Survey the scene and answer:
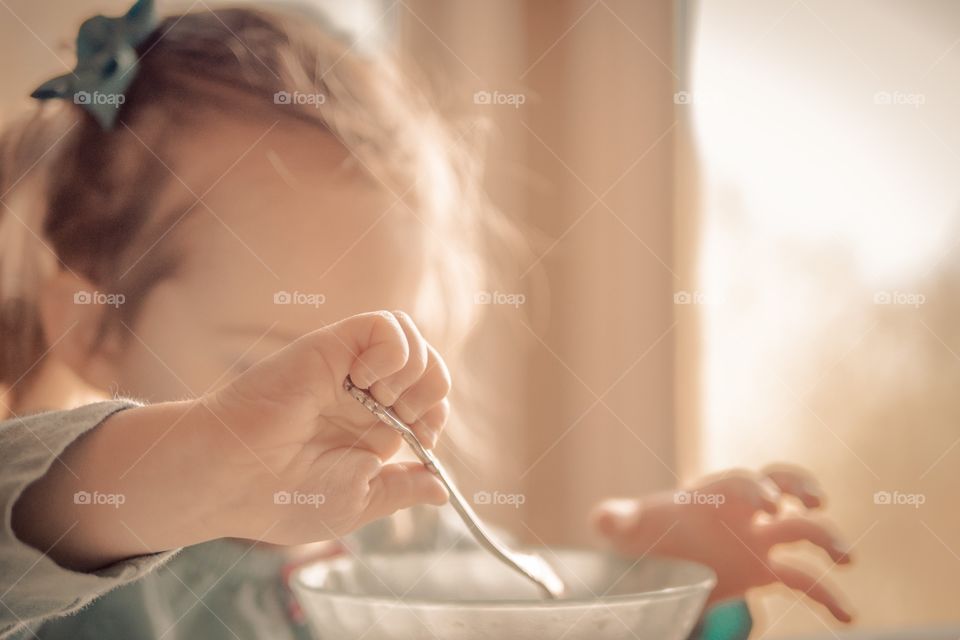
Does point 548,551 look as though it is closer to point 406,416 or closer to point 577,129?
point 406,416

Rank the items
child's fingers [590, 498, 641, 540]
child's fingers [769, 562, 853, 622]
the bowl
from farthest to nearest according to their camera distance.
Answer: child's fingers [590, 498, 641, 540] → child's fingers [769, 562, 853, 622] → the bowl

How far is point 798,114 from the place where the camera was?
73 cm

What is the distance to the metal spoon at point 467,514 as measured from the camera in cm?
37

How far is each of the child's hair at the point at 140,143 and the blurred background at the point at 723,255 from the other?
0.05 metres

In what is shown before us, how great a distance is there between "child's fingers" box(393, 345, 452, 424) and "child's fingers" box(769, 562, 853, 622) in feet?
1.06

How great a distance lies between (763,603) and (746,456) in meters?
0.13

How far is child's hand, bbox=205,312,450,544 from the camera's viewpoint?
352 millimetres

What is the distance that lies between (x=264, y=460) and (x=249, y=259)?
292 millimetres

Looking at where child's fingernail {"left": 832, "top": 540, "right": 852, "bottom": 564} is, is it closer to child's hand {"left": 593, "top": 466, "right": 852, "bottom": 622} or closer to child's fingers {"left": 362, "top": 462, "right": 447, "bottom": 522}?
child's hand {"left": 593, "top": 466, "right": 852, "bottom": 622}

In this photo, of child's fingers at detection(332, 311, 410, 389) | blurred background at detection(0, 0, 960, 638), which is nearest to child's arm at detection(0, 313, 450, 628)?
child's fingers at detection(332, 311, 410, 389)

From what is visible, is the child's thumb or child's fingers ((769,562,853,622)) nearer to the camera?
child's fingers ((769,562,853,622))

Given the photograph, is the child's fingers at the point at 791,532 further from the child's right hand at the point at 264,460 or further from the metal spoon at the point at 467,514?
the child's right hand at the point at 264,460

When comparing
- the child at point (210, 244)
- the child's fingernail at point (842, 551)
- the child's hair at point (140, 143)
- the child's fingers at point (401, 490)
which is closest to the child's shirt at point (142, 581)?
the child at point (210, 244)

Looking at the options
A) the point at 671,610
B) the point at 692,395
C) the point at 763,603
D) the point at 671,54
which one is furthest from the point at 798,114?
the point at 671,610
